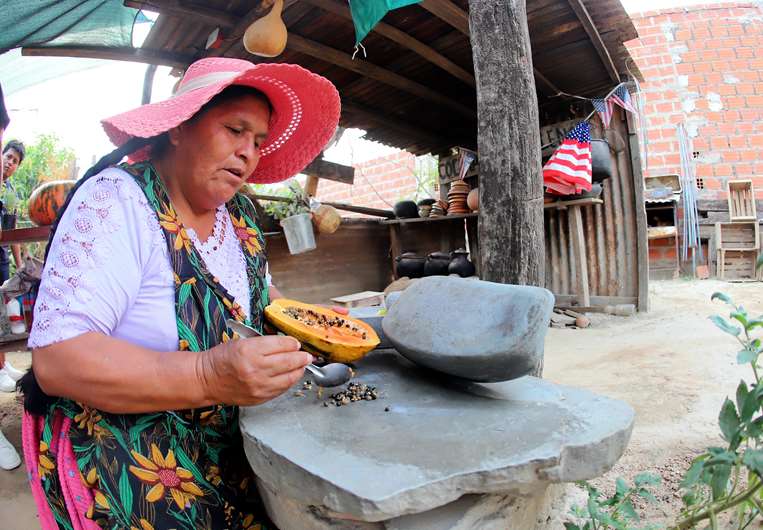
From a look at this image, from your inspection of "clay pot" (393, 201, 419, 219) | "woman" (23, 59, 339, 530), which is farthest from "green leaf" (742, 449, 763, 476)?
"clay pot" (393, 201, 419, 219)

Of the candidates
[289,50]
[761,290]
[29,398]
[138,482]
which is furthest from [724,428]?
[761,290]

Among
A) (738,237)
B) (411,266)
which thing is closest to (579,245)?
(411,266)

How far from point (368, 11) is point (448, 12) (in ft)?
3.34

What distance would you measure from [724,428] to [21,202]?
11.3m

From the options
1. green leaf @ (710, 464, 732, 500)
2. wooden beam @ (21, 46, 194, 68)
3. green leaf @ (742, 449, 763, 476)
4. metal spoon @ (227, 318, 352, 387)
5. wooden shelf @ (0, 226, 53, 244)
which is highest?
wooden beam @ (21, 46, 194, 68)

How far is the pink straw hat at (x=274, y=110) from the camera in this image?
1.28 meters

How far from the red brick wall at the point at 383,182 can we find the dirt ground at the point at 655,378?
596 centimetres

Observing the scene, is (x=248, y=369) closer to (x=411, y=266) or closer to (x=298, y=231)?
(x=298, y=231)

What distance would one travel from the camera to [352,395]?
4.33 feet

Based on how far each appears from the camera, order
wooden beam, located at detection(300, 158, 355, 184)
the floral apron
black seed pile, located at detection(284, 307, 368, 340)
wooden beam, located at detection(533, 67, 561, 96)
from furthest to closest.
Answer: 1. wooden beam, located at detection(300, 158, 355, 184)
2. wooden beam, located at detection(533, 67, 561, 96)
3. black seed pile, located at detection(284, 307, 368, 340)
4. the floral apron

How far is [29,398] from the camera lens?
1246 mm

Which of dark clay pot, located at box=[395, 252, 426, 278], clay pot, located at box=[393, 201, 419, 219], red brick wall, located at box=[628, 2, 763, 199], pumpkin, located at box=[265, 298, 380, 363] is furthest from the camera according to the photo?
red brick wall, located at box=[628, 2, 763, 199]

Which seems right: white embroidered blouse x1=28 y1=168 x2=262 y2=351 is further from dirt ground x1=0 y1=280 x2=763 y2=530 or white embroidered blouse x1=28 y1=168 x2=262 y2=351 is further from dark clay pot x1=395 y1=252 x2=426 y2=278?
dark clay pot x1=395 y1=252 x2=426 y2=278

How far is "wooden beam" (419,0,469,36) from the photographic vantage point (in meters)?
3.62
